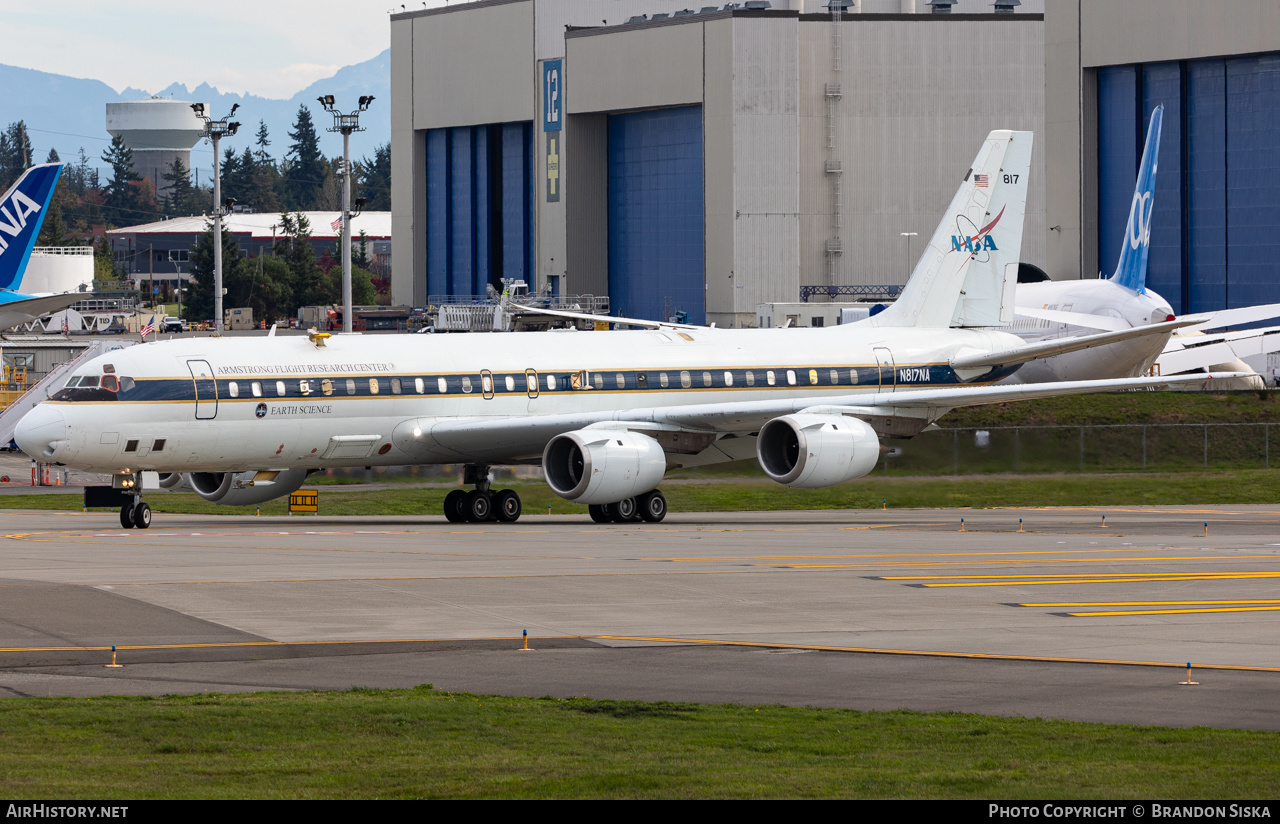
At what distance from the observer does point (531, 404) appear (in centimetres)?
3850

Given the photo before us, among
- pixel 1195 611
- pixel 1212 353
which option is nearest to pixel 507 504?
pixel 1195 611

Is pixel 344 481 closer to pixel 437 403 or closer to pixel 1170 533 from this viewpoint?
pixel 437 403

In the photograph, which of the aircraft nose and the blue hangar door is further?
the blue hangar door

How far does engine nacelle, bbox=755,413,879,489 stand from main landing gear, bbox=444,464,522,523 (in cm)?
603

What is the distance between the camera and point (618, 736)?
13.9 m

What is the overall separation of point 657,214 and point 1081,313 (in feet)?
215

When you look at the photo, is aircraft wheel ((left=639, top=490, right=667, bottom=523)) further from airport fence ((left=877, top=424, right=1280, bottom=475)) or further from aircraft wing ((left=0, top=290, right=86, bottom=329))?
aircraft wing ((left=0, top=290, right=86, bottom=329))

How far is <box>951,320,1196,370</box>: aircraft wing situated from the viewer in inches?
1484

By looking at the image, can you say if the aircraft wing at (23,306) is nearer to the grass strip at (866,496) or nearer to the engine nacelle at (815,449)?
the grass strip at (866,496)

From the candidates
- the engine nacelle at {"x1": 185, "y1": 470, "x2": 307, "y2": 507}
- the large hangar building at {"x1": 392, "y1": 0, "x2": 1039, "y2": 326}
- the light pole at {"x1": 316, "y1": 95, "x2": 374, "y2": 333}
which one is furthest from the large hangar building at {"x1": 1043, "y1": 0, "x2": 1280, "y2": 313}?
the engine nacelle at {"x1": 185, "y1": 470, "x2": 307, "y2": 507}

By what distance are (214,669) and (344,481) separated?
33.3 meters

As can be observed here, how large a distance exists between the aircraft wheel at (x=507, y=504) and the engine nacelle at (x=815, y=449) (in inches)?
232

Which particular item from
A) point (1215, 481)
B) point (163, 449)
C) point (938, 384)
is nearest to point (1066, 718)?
point (163, 449)

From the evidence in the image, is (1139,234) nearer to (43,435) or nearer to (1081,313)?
(1081,313)
